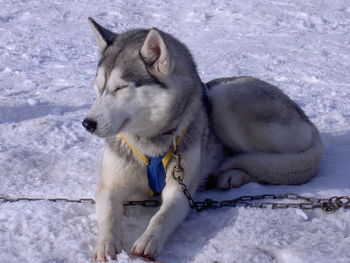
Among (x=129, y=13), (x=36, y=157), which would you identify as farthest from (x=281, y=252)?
(x=129, y=13)

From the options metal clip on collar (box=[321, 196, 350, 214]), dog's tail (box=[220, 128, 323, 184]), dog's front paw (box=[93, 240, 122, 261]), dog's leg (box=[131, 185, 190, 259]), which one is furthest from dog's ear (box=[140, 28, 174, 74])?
metal clip on collar (box=[321, 196, 350, 214])

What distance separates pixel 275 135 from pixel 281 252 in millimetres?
1433

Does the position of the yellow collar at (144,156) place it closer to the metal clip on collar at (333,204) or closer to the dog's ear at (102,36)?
the dog's ear at (102,36)

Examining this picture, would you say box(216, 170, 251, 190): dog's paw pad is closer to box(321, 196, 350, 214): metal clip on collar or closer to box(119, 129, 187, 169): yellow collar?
box(119, 129, 187, 169): yellow collar

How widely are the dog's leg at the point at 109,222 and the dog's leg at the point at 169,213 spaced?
0.42 ft

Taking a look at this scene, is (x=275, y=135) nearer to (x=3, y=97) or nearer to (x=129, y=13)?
(x=3, y=97)

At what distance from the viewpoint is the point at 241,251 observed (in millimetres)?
2508

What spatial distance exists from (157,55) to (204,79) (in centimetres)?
331

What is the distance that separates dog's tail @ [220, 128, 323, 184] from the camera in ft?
11.5

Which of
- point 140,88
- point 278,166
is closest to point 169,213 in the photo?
point 140,88

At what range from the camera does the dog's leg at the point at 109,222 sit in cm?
245

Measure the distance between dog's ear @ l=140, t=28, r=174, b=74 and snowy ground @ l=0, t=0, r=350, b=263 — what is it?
0.91 meters

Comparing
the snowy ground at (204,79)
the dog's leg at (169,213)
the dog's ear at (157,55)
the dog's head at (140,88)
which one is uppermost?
the dog's ear at (157,55)

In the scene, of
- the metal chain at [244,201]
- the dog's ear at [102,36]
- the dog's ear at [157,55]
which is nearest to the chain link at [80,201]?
the metal chain at [244,201]
